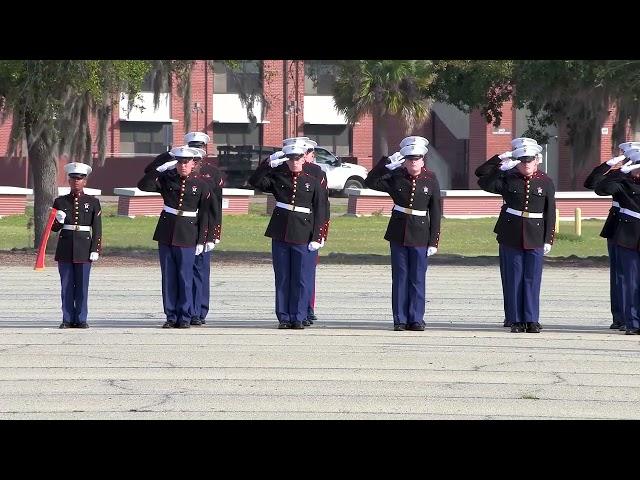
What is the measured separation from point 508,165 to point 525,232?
761 mm

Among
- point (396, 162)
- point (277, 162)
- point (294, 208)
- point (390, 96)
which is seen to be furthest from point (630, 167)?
point (390, 96)

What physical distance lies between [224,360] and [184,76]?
1532 cm

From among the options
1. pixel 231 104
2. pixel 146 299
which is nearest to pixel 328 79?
pixel 231 104

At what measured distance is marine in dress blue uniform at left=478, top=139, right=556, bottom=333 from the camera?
14562 mm

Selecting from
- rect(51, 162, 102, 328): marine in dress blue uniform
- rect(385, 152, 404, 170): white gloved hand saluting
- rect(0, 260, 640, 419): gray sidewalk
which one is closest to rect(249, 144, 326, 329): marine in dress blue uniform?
rect(0, 260, 640, 419): gray sidewalk

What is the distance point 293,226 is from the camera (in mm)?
14797

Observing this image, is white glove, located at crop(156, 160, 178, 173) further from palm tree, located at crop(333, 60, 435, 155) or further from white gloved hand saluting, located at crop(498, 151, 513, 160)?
palm tree, located at crop(333, 60, 435, 155)

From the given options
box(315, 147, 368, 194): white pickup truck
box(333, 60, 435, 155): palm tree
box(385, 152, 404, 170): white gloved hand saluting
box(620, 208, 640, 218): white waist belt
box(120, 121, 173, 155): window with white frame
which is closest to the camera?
box(620, 208, 640, 218): white waist belt

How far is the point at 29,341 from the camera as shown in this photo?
1368 cm

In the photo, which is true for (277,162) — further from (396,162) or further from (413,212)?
(413,212)

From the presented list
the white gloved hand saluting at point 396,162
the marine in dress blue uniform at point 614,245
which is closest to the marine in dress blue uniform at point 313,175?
the white gloved hand saluting at point 396,162

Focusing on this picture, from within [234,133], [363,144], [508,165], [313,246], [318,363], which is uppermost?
[234,133]

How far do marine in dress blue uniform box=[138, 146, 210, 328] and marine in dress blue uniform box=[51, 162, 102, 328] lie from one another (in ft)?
2.15

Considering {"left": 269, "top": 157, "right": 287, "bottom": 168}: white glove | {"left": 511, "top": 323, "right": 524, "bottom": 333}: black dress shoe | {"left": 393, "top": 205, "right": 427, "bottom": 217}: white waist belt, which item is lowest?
{"left": 511, "top": 323, "right": 524, "bottom": 333}: black dress shoe
